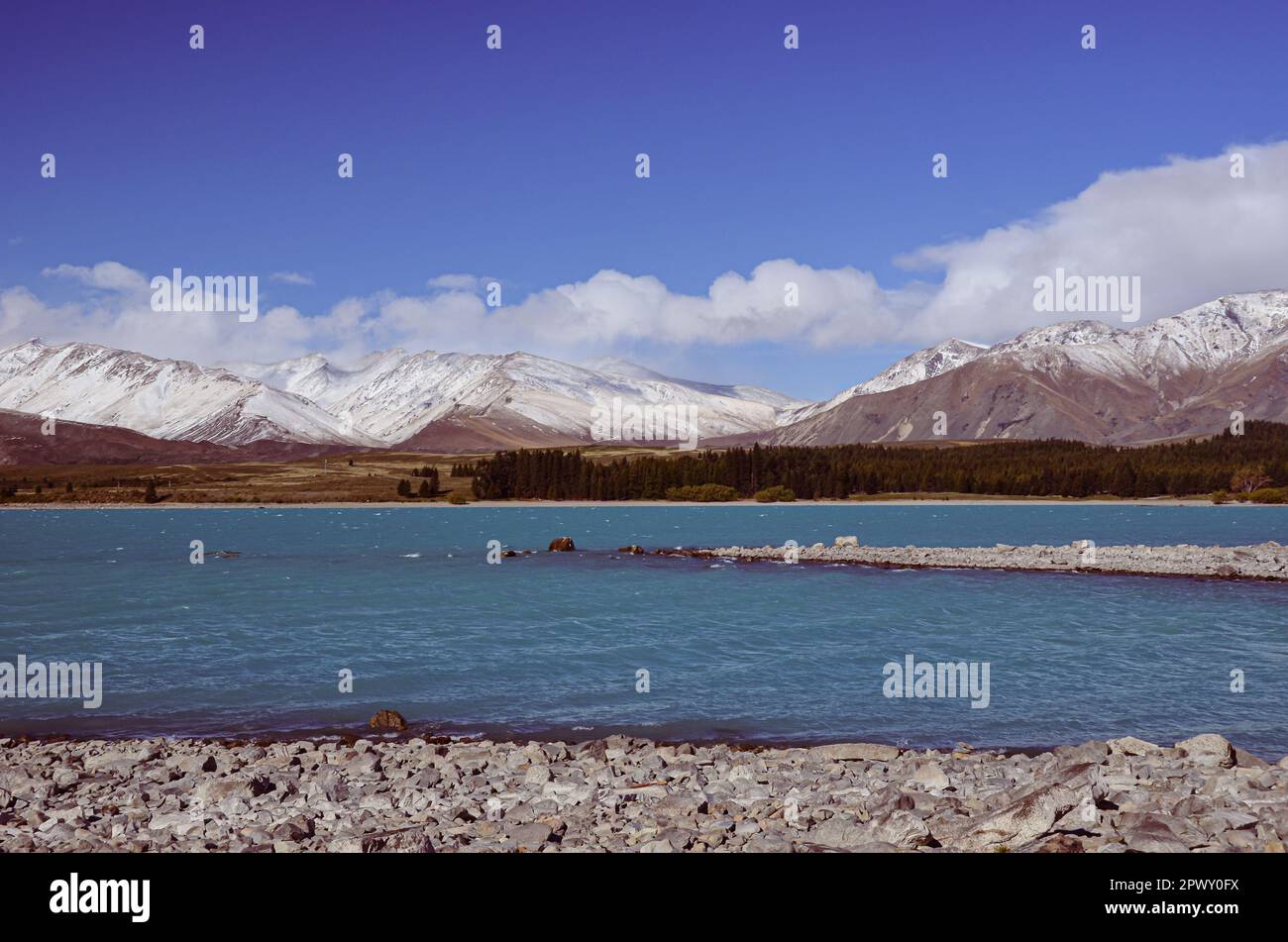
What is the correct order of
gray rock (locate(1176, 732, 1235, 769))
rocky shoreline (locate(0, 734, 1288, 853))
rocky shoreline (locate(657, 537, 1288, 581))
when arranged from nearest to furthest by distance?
rocky shoreline (locate(0, 734, 1288, 853)) < gray rock (locate(1176, 732, 1235, 769)) < rocky shoreline (locate(657, 537, 1288, 581))

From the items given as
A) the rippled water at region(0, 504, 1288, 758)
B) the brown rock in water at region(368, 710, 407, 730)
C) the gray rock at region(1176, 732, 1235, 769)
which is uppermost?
the gray rock at region(1176, 732, 1235, 769)

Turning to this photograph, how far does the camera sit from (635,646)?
4066 cm

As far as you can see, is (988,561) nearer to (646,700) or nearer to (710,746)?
(646,700)

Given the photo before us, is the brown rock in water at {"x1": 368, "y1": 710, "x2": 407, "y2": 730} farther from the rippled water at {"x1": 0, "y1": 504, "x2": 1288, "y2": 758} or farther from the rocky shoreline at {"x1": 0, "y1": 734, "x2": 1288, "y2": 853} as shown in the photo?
the rocky shoreline at {"x1": 0, "y1": 734, "x2": 1288, "y2": 853}

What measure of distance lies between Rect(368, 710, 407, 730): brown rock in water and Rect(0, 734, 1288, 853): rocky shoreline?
6.76 feet

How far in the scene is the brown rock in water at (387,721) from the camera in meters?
26.2

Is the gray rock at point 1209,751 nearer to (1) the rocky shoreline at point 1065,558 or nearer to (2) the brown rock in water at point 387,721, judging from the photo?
(2) the brown rock in water at point 387,721

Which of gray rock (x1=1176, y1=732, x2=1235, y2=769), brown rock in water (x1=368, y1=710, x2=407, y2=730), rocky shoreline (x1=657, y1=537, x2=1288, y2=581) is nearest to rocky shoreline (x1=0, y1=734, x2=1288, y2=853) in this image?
gray rock (x1=1176, y1=732, x2=1235, y2=769)

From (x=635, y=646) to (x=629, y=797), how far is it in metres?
22.8

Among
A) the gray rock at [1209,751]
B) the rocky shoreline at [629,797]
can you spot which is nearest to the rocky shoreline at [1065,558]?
the gray rock at [1209,751]

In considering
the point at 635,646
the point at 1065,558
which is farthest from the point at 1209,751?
the point at 1065,558

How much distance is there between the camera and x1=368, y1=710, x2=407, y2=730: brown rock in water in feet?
85.9

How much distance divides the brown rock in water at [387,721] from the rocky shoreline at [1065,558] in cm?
5480

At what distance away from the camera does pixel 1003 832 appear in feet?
46.1
